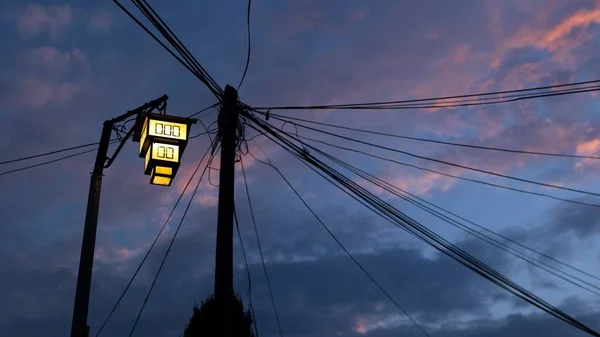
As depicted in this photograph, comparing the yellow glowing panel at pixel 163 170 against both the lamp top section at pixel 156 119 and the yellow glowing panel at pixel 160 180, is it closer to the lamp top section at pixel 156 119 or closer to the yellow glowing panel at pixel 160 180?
the yellow glowing panel at pixel 160 180

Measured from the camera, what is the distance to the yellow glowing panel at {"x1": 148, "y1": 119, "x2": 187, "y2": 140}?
435 inches

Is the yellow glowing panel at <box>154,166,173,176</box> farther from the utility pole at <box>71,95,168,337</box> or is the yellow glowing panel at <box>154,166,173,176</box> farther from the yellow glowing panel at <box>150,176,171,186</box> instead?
the utility pole at <box>71,95,168,337</box>

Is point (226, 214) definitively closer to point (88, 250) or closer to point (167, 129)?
point (167, 129)

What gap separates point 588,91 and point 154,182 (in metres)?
8.14

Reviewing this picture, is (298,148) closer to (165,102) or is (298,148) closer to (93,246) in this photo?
(165,102)

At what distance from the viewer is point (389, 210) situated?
1318 cm

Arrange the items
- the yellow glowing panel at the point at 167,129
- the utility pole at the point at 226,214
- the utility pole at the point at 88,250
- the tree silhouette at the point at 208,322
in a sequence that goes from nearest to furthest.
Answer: the utility pole at the point at 226,214 → the utility pole at the point at 88,250 → the yellow glowing panel at the point at 167,129 → the tree silhouette at the point at 208,322

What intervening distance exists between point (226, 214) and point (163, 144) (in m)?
1.65

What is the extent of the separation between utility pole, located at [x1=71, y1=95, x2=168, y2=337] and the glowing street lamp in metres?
0.74

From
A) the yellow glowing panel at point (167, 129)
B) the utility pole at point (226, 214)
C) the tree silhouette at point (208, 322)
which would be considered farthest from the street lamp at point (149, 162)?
the tree silhouette at point (208, 322)

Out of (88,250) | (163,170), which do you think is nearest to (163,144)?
(163,170)

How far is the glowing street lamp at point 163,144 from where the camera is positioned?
10.9 metres

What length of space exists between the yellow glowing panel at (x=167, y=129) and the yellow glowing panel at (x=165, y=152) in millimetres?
165

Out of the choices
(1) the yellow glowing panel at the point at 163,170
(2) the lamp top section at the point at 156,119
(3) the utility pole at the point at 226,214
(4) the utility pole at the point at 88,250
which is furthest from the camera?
(2) the lamp top section at the point at 156,119
